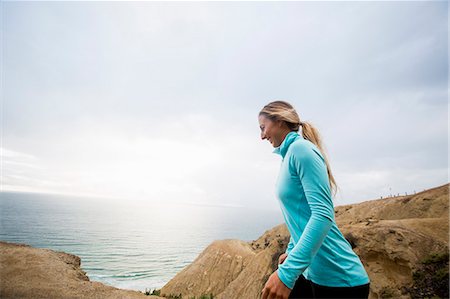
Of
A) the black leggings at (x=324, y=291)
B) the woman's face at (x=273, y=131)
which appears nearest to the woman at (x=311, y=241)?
the black leggings at (x=324, y=291)

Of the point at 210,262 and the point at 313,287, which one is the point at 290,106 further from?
the point at 210,262

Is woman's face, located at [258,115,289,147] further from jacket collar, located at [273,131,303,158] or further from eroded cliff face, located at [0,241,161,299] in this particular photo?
eroded cliff face, located at [0,241,161,299]

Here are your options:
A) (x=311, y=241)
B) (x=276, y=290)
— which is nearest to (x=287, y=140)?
(x=311, y=241)

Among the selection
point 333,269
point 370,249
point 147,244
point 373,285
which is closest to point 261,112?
point 333,269

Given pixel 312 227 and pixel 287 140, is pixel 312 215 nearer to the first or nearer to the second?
pixel 312 227

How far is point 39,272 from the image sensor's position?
867 centimetres

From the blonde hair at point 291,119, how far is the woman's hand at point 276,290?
0.95m

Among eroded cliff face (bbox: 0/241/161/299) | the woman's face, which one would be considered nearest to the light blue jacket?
the woman's face

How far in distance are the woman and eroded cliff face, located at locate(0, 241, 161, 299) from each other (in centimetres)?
883

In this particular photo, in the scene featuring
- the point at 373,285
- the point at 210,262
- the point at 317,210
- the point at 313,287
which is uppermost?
the point at 317,210

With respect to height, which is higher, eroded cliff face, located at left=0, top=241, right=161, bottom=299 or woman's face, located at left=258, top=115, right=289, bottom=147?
woman's face, located at left=258, top=115, right=289, bottom=147

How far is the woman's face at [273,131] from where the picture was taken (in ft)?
6.51

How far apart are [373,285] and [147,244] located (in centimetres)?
8179

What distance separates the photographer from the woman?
143 centimetres
